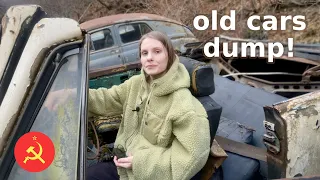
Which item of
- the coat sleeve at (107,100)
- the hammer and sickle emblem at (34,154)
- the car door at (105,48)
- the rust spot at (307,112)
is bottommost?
the car door at (105,48)

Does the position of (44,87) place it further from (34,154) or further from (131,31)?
(131,31)

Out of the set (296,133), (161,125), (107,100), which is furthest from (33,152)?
(296,133)

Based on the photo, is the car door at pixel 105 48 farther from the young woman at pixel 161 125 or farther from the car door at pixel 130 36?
the young woman at pixel 161 125

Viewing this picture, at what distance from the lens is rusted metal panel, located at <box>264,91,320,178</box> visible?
1992 millimetres

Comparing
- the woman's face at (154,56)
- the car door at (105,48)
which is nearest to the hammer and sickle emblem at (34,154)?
the woman's face at (154,56)

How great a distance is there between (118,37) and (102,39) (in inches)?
12.4

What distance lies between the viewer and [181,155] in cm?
173

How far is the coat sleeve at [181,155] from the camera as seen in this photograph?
67.2 inches

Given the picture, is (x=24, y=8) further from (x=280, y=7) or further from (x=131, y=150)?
(x=280, y=7)

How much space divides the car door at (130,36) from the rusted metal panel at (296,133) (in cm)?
531

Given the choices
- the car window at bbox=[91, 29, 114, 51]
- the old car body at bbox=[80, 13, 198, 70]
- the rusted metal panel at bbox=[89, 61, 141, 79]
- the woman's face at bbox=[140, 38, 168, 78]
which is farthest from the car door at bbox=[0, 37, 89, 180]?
the car window at bbox=[91, 29, 114, 51]

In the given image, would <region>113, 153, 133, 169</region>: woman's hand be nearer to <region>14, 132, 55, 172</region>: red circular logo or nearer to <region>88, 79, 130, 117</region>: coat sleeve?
<region>88, 79, 130, 117</region>: coat sleeve

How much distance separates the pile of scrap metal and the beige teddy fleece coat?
1947mm

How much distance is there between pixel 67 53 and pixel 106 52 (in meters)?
5.89
